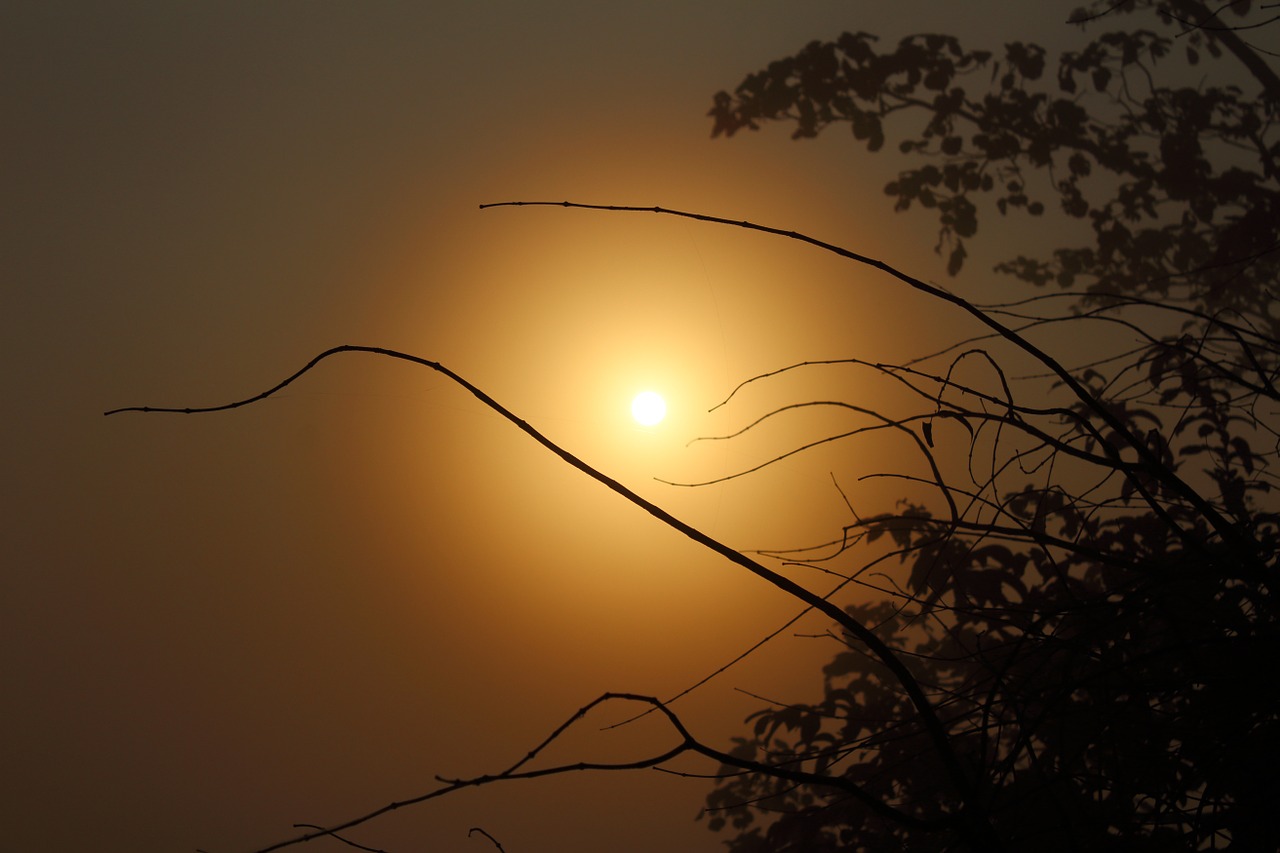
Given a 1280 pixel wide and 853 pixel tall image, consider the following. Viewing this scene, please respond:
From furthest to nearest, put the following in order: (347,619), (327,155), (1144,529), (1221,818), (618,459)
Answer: (327,155) < (347,619) < (618,459) < (1144,529) < (1221,818)

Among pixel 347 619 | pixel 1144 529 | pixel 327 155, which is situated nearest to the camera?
pixel 1144 529

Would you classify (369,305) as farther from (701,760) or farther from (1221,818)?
(1221,818)

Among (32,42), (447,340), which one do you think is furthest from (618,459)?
(32,42)

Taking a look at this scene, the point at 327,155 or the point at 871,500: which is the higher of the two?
the point at 327,155

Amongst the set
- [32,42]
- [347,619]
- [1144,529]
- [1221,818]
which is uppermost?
[32,42]

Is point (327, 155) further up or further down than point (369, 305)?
further up

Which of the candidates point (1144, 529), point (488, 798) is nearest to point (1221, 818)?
point (1144, 529)

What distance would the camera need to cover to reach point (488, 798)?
1477mm

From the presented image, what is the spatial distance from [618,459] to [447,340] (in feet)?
1.34

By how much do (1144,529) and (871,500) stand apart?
0.77 metres

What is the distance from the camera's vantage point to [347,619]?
5.24 feet

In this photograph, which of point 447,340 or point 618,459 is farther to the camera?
point 447,340

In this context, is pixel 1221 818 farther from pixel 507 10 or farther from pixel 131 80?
pixel 131 80

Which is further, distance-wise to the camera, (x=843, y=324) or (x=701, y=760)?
(x=843, y=324)
